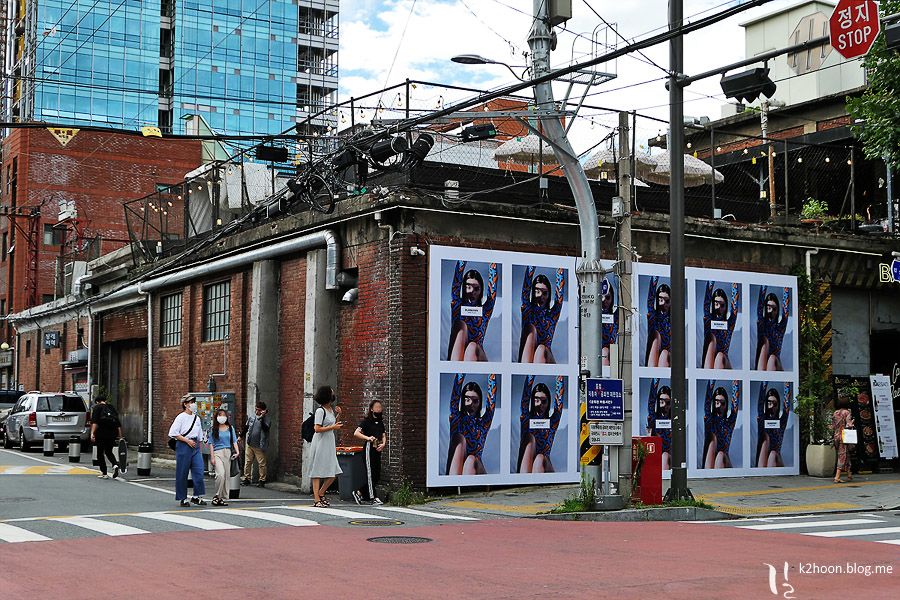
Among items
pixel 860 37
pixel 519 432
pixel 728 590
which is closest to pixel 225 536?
pixel 728 590

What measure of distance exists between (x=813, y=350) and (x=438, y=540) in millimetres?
14116

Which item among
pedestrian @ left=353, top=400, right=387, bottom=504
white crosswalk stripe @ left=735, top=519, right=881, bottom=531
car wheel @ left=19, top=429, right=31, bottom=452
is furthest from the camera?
car wheel @ left=19, top=429, right=31, bottom=452

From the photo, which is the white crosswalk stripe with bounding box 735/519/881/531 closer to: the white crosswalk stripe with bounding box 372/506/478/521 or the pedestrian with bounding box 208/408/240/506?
the white crosswalk stripe with bounding box 372/506/478/521

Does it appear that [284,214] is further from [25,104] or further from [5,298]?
[25,104]

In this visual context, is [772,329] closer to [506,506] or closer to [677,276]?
[677,276]

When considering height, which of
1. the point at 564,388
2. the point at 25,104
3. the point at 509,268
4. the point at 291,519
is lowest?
the point at 291,519

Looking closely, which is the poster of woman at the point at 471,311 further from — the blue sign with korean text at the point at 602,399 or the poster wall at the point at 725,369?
the blue sign with korean text at the point at 602,399

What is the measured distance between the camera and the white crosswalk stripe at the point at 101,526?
13663 mm

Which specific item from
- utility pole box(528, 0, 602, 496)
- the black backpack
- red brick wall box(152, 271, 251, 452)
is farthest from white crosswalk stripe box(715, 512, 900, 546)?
red brick wall box(152, 271, 251, 452)

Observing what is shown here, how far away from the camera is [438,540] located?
13398 millimetres

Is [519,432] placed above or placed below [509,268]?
below

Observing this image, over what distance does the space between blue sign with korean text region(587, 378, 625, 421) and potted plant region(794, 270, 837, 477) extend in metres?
9.16

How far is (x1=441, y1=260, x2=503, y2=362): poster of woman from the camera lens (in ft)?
66.0

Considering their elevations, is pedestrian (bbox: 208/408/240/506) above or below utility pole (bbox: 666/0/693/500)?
below
